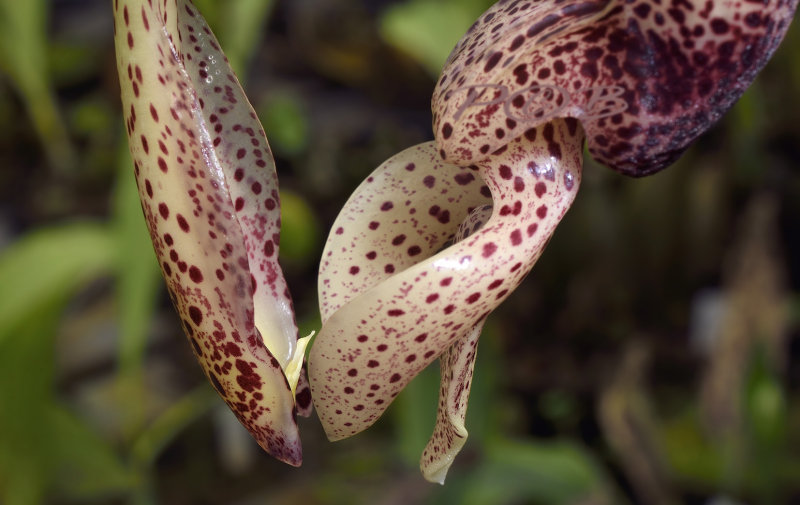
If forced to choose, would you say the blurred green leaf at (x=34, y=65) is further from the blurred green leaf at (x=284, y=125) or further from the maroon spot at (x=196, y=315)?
the maroon spot at (x=196, y=315)

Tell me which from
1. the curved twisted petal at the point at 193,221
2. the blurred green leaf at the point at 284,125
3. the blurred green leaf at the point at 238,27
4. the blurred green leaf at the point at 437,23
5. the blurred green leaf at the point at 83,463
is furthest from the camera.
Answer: the blurred green leaf at the point at 284,125

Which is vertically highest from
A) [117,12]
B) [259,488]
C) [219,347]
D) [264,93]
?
[117,12]

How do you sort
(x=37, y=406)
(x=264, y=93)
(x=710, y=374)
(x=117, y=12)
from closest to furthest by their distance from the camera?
(x=117, y=12) < (x=37, y=406) < (x=710, y=374) < (x=264, y=93)

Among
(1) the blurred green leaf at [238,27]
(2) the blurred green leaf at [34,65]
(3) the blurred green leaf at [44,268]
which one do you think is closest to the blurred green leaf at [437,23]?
(1) the blurred green leaf at [238,27]

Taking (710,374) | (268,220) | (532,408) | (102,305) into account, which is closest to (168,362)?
(102,305)

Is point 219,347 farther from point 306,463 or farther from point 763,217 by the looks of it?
point 306,463

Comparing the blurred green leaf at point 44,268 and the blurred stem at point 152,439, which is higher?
the blurred green leaf at point 44,268

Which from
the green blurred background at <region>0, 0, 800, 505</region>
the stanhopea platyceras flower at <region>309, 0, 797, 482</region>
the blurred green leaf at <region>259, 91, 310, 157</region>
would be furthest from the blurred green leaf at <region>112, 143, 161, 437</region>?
the blurred green leaf at <region>259, 91, 310, 157</region>
